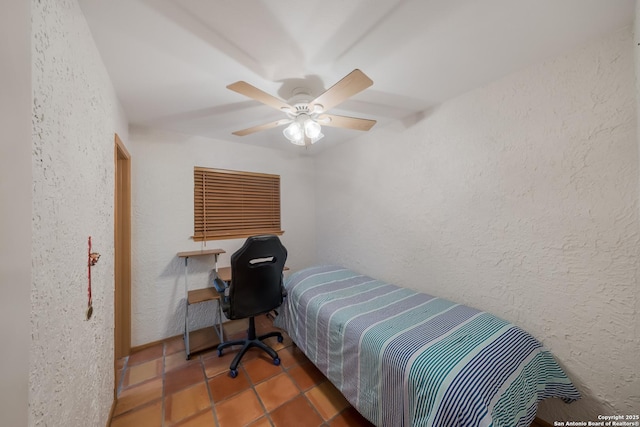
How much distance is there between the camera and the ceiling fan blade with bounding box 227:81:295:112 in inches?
47.2

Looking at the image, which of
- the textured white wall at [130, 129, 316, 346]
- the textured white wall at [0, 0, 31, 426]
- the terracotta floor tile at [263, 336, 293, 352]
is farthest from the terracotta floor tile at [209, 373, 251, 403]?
the textured white wall at [0, 0, 31, 426]

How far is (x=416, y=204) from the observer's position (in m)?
2.17

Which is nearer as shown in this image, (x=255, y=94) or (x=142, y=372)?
(x=255, y=94)

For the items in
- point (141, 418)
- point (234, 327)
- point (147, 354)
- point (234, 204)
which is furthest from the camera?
point (234, 204)

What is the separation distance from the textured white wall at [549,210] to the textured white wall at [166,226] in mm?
2308

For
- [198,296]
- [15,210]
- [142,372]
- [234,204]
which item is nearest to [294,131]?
[15,210]

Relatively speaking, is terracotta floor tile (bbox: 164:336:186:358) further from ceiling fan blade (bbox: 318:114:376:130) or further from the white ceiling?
ceiling fan blade (bbox: 318:114:376:130)

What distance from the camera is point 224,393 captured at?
172cm

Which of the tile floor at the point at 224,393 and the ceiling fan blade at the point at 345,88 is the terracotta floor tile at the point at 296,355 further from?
the ceiling fan blade at the point at 345,88

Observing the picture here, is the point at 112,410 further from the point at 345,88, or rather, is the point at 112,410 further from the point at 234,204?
the point at 345,88

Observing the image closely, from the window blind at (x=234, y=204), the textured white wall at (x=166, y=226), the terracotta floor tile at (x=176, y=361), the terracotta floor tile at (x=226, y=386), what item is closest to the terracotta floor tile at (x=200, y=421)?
the terracotta floor tile at (x=226, y=386)

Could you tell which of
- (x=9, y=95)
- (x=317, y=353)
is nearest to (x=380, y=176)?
(x=317, y=353)

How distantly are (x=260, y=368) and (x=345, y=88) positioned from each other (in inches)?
92.0

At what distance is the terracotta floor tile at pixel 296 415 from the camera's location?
58.0 inches
